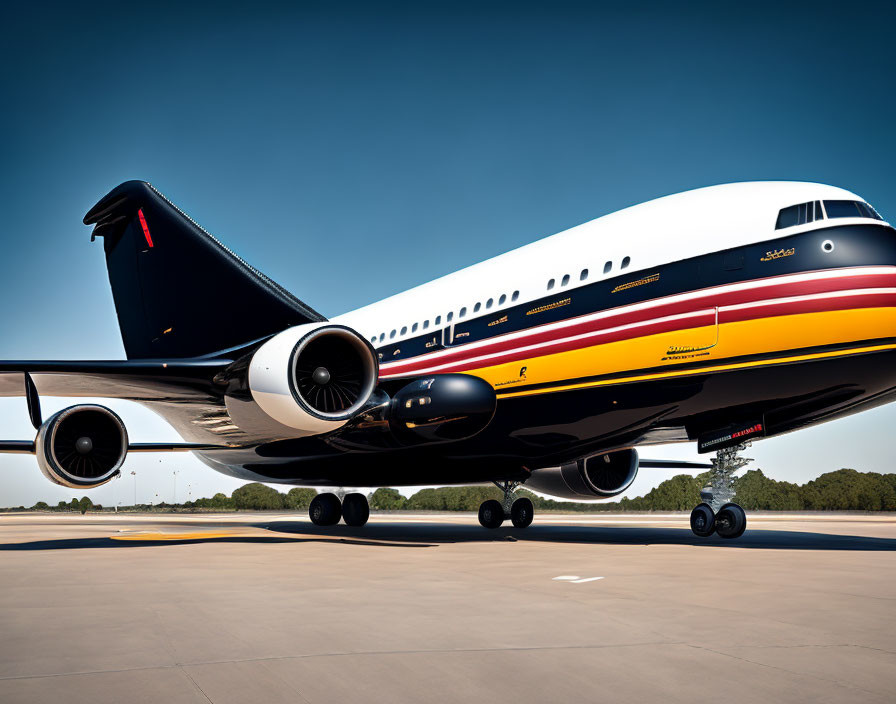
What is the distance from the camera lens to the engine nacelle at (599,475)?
16.8 meters

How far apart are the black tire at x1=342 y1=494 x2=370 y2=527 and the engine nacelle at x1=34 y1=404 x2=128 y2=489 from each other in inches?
279

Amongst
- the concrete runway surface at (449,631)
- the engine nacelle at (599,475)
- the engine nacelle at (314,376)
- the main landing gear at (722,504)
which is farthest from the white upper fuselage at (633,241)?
the engine nacelle at (599,475)

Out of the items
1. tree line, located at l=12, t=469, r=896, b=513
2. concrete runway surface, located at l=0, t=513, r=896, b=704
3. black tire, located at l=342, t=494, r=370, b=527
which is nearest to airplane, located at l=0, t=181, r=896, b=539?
concrete runway surface, located at l=0, t=513, r=896, b=704

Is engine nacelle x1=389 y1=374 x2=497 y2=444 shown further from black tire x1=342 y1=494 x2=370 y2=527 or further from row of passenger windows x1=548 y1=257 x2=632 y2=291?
black tire x1=342 y1=494 x2=370 y2=527

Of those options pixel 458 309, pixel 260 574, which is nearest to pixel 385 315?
pixel 458 309

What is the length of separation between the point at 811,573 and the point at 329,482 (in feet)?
37.5

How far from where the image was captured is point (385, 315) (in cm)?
1708

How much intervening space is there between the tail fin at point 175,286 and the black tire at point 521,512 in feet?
24.3

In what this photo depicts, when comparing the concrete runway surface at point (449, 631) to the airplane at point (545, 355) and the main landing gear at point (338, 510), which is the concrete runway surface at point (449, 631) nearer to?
the airplane at point (545, 355)

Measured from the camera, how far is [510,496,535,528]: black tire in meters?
18.3

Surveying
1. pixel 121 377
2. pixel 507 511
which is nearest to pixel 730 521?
pixel 507 511

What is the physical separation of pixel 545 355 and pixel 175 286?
27.4 ft

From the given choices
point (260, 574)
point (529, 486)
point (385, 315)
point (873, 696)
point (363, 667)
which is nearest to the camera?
point (873, 696)

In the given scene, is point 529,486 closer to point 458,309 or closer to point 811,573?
point 458,309
